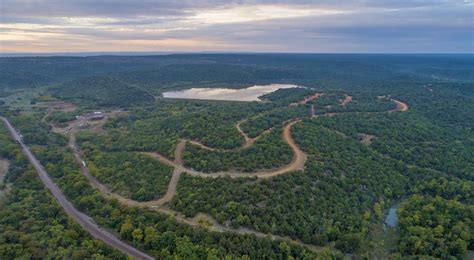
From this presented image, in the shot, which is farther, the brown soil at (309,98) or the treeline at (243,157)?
the brown soil at (309,98)

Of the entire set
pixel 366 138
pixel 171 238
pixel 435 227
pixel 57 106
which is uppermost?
pixel 57 106

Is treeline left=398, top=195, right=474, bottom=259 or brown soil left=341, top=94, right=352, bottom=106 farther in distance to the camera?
brown soil left=341, top=94, right=352, bottom=106

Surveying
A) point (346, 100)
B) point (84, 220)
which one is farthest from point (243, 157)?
point (346, 100)

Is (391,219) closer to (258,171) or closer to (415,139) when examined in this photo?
(258,171)

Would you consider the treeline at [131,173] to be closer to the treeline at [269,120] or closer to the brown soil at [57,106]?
the treeline at [269,120]

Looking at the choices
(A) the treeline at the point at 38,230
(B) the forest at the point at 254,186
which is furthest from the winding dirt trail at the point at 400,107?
(A) the treeline at the point at 38,230

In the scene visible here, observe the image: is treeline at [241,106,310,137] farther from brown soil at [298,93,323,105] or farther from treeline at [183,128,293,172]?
brown soil at [298,93,323,105]

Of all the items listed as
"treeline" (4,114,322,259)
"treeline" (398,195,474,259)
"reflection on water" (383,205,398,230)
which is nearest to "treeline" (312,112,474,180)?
"treeline" (398,195,474,259)

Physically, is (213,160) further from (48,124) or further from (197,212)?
(48,124)

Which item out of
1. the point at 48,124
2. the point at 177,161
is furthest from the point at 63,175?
the point at 48,124
